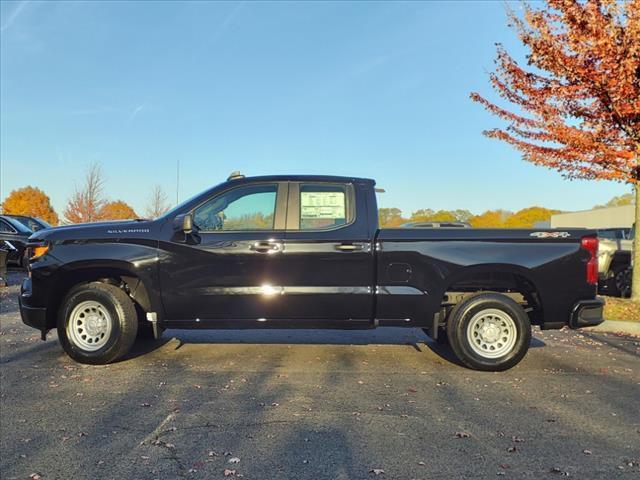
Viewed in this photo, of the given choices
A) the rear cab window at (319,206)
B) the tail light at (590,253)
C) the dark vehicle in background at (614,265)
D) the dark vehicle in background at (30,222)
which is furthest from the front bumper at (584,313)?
the dark vehicle in background at (30,222)

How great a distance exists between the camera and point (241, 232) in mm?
5289

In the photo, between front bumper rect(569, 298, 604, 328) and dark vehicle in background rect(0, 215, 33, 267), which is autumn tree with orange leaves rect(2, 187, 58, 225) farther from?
front bumper rect(569, 298, 604, 328)

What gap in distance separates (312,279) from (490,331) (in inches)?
78.1

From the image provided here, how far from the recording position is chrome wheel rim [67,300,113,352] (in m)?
5.27

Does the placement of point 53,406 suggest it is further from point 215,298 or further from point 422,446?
point 422,446

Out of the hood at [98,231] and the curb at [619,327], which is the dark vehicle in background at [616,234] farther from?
the hood at [98,231]

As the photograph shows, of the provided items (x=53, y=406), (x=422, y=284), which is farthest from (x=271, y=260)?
(x=53, y=406)

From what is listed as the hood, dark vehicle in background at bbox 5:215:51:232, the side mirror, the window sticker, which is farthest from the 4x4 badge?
dark vehicle in background at bbox 5:215:51:232

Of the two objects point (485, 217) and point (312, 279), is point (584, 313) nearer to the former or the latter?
point (312, 279)

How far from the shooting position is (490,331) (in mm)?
5270

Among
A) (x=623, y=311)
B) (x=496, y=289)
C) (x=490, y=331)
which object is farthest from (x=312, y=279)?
(x=623, y=311)

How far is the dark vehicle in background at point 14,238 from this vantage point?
14367mm

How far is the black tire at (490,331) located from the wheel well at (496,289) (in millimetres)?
198

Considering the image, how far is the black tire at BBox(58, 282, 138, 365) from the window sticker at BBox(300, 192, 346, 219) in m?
2.15
